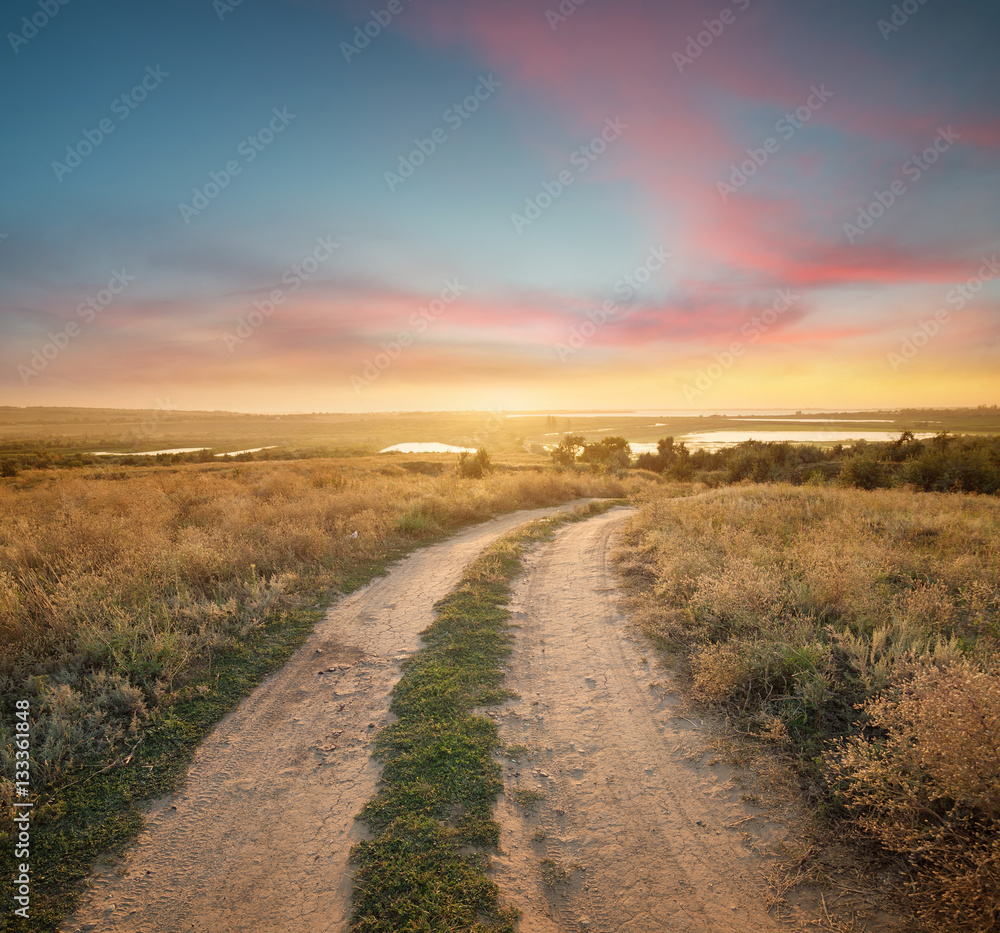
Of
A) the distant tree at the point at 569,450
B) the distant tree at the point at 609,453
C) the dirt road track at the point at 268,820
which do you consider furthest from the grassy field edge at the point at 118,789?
the distant tree at the point at 569,450

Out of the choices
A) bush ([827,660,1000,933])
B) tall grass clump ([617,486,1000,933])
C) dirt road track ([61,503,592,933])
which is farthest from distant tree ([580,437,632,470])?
bush ([827,660,1000,933])

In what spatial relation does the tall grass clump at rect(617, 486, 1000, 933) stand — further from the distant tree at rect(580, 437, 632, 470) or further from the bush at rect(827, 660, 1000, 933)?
the distant tree at rect(580, 437, 632, 470)

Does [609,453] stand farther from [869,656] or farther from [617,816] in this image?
[617,816]

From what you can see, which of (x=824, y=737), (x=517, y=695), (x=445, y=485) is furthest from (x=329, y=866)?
(x=445, y=485)

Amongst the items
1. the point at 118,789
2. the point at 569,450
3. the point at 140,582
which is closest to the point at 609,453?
the point at 569,450

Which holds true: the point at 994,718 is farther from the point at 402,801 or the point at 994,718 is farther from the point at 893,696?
the point at 402,801

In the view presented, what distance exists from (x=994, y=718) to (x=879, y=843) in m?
1.38

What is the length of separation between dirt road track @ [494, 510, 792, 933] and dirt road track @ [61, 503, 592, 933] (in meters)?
1.51

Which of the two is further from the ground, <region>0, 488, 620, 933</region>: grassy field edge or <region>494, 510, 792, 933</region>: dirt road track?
<region>0, 488, 620, 933</region>: grassy field edge

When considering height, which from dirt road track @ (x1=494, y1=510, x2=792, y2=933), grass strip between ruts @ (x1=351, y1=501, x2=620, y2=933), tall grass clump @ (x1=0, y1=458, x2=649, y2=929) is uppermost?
tall grass clump @ (x1=0, y1=458, x2=649, y2=929)

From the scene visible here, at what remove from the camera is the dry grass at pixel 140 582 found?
528cm

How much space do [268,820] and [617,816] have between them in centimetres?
317

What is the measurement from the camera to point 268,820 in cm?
396

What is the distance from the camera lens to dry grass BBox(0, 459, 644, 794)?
17.3 feet
